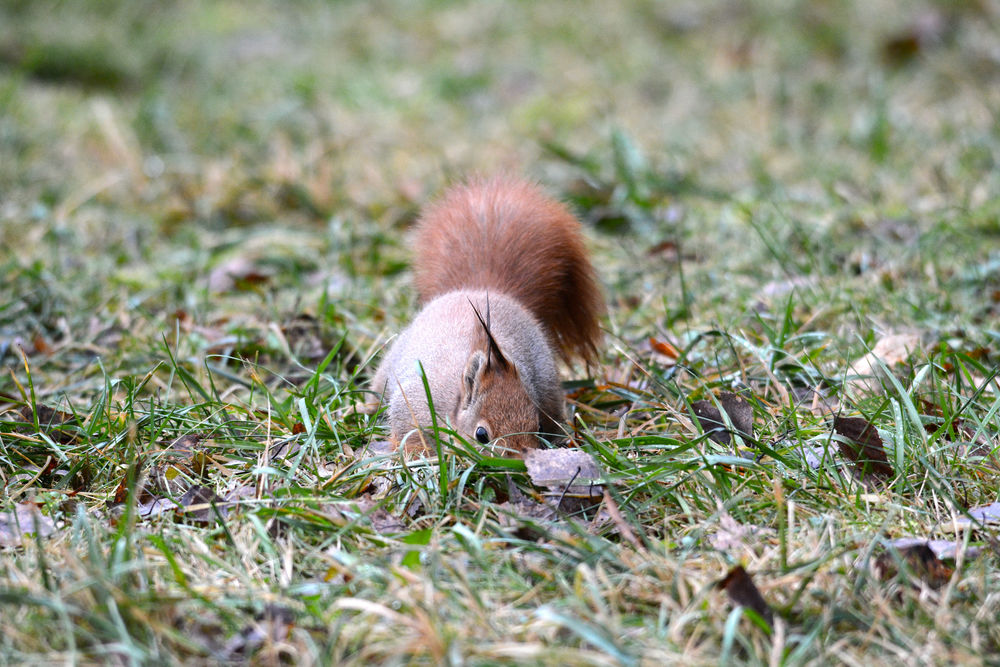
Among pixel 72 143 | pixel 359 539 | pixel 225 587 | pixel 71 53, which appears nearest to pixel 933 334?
pixel 359 539

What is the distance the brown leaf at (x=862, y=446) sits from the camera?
2406 millimetres

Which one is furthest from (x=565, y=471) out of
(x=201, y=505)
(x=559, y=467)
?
(x=201, y=505)

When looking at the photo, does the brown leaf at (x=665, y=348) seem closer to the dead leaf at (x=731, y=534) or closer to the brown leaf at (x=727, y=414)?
the brown leaf at (x=727, y=414)

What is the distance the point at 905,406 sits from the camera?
98.3 inches

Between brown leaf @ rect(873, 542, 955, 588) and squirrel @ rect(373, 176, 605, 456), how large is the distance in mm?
1016

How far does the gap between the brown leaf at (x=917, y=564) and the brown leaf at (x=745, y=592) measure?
31cm

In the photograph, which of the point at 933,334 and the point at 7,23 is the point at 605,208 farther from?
the point at 7,23

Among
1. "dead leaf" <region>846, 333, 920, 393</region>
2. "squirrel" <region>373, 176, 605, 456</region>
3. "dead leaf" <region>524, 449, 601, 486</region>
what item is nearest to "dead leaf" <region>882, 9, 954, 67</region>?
"dead leaf" <region>846, 333, 920, 393</region>

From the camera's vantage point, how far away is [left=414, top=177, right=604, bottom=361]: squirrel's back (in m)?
3.37

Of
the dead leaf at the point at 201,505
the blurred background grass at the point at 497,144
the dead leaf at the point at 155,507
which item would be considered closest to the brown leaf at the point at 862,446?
the blurred background grass at the point at 497,144

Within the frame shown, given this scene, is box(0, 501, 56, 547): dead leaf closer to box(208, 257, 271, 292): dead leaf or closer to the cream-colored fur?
the cream-colored fur

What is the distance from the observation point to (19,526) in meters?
2.15

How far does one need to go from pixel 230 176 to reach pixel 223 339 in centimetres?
220

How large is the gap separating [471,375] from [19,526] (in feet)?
4.11
